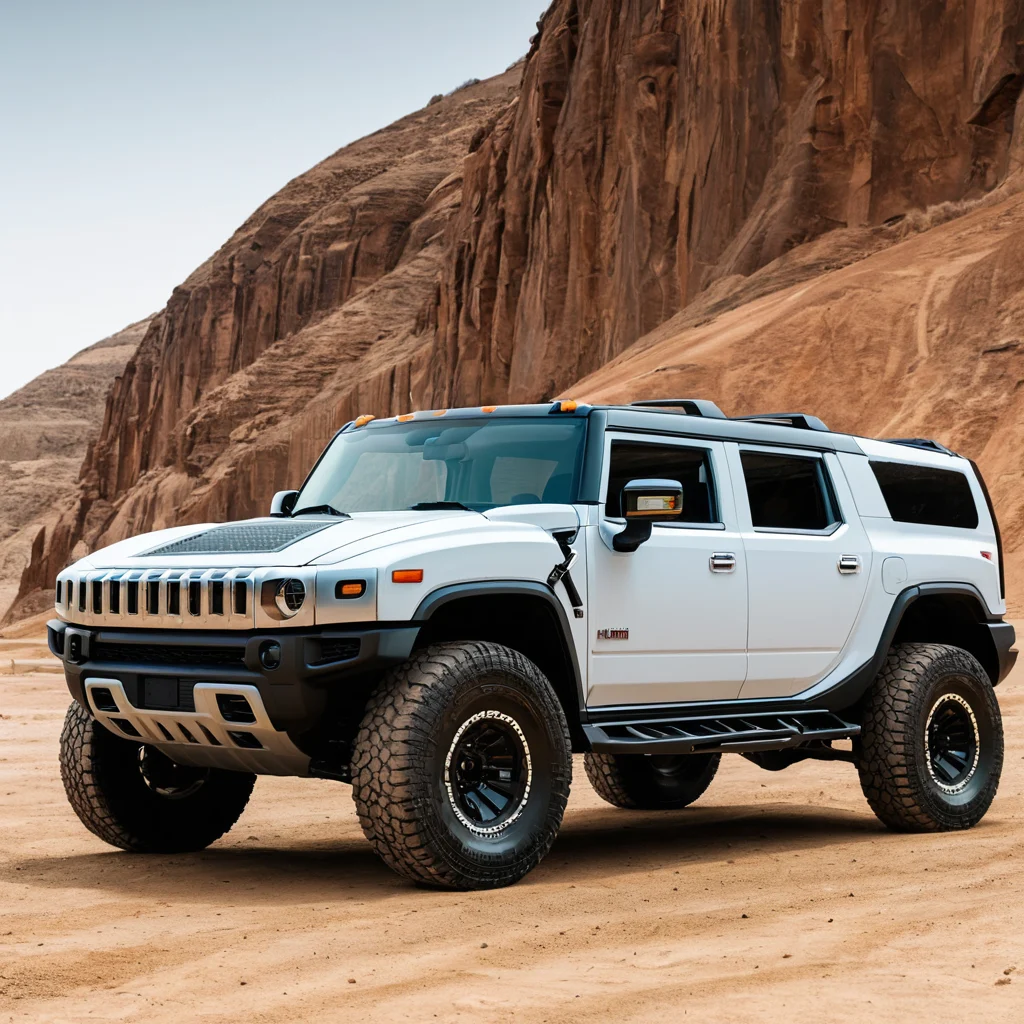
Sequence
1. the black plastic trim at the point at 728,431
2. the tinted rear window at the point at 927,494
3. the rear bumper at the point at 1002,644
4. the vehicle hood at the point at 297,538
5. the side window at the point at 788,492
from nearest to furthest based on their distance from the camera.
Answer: the vehicle hood at the point at 297,538 < the black plastic trim at the point at 728,431 < the side window at the point at 788,492 < the tinted rear window at the point at 927,494 < the rear bumper at the point at 1002,644

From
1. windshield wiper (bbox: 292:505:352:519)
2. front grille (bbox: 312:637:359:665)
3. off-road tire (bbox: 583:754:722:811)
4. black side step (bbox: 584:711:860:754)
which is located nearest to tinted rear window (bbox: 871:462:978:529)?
black side step (bbox: 584:711:860:754)

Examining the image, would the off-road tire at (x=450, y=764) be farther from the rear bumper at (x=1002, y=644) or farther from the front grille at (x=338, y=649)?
the rear bumper at (x=1002, y=644)

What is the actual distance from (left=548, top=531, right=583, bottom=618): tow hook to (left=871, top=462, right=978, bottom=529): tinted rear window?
2.67 meters

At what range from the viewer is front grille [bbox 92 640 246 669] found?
248 inches

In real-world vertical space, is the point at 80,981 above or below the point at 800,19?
below

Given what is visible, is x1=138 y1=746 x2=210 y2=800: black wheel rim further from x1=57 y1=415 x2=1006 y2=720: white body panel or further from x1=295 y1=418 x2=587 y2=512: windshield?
x1=295 y1=418 x2=587 y2=512: windshield

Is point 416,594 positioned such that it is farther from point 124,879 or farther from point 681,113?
point 681,113

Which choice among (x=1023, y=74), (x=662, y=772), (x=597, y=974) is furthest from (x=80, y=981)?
(x=1023, y=74)

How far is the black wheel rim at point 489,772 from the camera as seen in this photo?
252 inches

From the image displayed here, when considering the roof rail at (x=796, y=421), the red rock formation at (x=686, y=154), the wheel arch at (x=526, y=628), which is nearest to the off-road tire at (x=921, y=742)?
the roof rail at (x=796, y=421)

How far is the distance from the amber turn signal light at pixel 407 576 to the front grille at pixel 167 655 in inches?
27.1

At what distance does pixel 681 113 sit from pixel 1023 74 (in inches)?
497

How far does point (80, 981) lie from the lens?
4785 mm

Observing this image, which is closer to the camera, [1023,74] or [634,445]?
[634,445]
